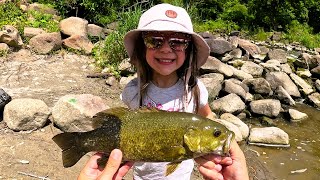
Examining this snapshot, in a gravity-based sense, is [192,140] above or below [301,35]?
above

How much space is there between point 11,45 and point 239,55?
293 inches

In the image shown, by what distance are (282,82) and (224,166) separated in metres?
9.95

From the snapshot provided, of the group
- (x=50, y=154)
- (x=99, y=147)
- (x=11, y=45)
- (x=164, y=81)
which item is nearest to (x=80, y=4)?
(x=11, y=45)

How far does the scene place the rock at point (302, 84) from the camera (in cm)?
1199

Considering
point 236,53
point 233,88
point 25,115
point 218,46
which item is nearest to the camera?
point 25,115

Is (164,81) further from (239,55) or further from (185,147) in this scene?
(239,55)

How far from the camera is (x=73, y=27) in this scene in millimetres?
11469

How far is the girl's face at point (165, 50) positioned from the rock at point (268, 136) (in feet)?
18.5

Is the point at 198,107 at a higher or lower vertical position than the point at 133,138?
lower

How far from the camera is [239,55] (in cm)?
1320

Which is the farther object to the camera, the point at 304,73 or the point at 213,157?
the point at 304,73

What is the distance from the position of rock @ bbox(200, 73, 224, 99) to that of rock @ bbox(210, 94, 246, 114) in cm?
20

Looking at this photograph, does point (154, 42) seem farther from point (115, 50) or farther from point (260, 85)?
point (260, 85)

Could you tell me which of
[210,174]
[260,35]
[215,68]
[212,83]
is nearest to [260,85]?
[215,68]
